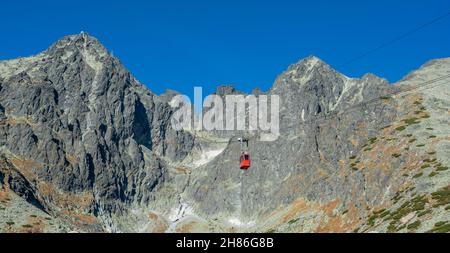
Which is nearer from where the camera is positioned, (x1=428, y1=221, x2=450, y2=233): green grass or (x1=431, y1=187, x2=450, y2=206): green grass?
(x1=428, y1=221, x2=450, y2=233): green grass

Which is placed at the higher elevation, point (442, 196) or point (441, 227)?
point (442, 196)

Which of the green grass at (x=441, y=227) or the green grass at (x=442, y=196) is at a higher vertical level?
the green grass at (x=442, y=196)

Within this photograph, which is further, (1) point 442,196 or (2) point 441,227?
(1) point 442,196

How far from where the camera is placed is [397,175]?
655ft

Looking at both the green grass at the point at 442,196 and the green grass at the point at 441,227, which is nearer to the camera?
the green grass at the point at 441,227

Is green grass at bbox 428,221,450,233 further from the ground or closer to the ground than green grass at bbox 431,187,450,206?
closer to the ground
